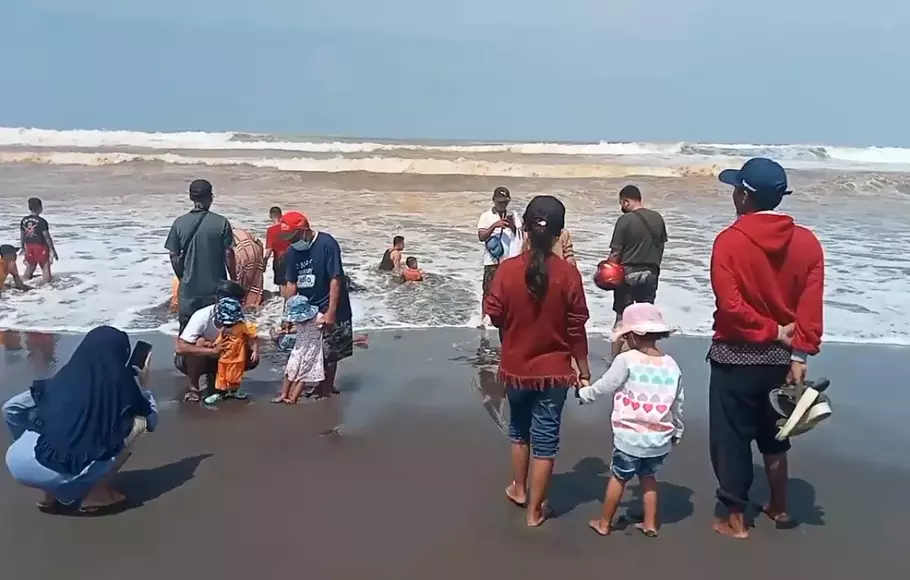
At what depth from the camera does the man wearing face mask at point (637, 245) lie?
777cm

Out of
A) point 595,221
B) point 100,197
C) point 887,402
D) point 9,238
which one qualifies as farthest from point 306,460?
point 100,197

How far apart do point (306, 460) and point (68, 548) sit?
1618 millimetres

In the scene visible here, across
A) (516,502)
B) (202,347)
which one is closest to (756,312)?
(516,502)

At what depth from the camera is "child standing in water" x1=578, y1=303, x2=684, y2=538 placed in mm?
4133

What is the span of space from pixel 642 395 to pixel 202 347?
12.7 feet

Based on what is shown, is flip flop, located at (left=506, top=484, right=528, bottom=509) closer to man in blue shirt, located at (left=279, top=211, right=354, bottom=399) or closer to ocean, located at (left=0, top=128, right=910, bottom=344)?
man in blue shirt, located at (left=279, top=211, right=354, bottom=399)

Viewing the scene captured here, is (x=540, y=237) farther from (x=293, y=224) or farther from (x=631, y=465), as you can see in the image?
(x=293, y=224)

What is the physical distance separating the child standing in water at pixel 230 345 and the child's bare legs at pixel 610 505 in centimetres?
342

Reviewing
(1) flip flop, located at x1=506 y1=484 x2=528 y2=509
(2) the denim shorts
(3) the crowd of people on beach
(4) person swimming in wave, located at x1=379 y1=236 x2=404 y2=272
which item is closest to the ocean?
(4) person swimming in wave, located at x1=379 y1=236 x2=404 y2=272

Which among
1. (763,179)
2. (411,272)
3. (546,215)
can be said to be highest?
(763,179)

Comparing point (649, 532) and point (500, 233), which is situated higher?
point (500, 233)

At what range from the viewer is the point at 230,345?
660 cm

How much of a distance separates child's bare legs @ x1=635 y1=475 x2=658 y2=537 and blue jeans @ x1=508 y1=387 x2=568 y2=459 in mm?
519

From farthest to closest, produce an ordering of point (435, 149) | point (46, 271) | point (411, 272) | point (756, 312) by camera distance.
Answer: point (435, 149) → point (411, 272) → point (46, 271) → point (756, 312)
